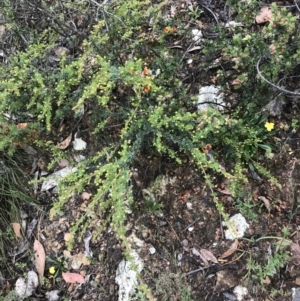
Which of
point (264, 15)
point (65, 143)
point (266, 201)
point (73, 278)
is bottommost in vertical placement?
point (73, 278)

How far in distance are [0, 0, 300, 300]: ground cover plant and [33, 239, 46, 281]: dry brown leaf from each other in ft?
0.14

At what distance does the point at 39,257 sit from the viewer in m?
2.35

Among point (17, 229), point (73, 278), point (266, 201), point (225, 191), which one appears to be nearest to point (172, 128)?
point (225, 191)

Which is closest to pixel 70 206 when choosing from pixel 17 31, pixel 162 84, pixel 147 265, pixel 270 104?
pixel 147 265

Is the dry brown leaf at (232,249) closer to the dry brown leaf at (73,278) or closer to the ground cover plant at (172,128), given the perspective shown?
the ground cover plant at (172,128)

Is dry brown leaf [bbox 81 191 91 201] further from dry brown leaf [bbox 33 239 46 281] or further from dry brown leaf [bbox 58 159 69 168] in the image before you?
dry brown leaf [bbox 33 239 46 281]

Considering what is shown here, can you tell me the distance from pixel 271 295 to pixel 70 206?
1138 mm

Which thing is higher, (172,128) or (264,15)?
(264,15)

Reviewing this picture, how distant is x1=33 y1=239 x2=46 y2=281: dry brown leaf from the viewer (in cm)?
233

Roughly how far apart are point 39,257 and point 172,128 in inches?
41.5

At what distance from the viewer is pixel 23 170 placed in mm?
2486

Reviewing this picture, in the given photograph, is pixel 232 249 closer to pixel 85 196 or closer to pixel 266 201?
pixel 266 201

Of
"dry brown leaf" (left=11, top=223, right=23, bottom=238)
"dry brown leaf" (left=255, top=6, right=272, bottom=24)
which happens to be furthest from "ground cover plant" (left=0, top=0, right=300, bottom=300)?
"dry brown leaf" (left=11, top=223, right=23, bottom=238)

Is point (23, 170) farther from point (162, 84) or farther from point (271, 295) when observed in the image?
point (271, 295)
